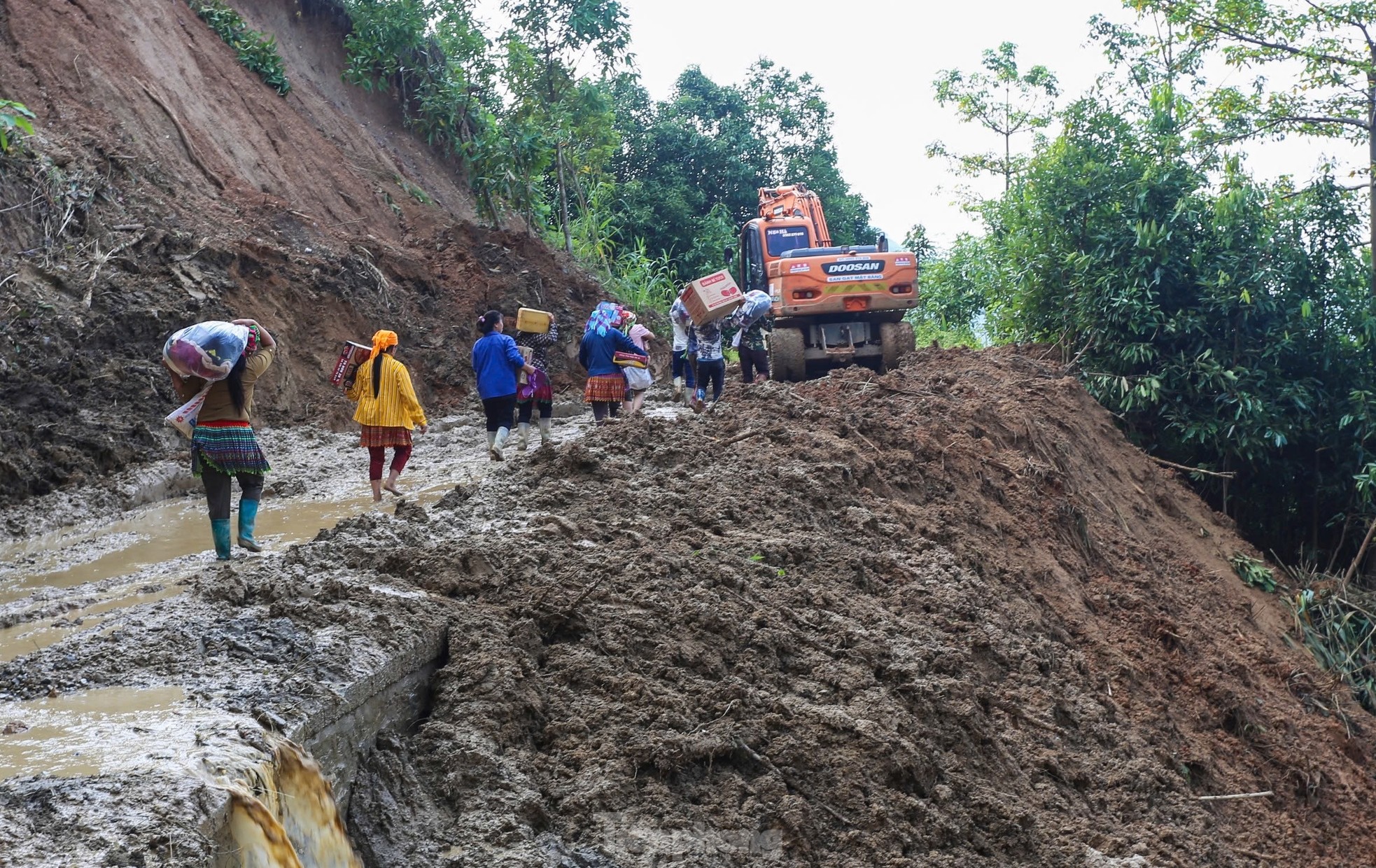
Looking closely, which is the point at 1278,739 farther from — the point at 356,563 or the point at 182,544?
the point at 182,544

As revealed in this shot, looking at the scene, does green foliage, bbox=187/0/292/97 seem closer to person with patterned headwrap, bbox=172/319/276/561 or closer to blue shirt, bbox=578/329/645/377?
blue shirt, bbox=578/329/645/377

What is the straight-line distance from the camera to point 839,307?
1616 cm

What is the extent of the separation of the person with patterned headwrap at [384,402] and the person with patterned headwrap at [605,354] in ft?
9.43

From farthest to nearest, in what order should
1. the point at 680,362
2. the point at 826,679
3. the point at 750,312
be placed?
1. the point at 680,362
2. the point at 750,312
3. the point at 826,679

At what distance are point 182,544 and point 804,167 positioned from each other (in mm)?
28182

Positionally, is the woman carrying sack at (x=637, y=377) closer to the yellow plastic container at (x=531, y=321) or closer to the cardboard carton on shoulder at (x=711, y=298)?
the cardboard carton on shoulder at (x=711, y=298)

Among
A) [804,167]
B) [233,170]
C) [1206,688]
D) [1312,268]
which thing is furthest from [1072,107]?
[804,167]

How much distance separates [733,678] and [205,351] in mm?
3517

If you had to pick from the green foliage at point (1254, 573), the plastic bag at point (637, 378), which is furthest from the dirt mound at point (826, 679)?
the green foliage at point (1254, 573)

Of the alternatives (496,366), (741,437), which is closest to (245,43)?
(496,366)

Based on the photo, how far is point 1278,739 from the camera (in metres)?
9.34

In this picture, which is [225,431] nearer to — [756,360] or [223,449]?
[223,449]

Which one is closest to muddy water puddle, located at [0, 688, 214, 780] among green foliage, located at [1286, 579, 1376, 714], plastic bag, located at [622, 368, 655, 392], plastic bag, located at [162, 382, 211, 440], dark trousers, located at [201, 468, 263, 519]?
plastic bag, located at [162, 382, 211, 440]

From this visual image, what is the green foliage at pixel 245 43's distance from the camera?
57.7ft
